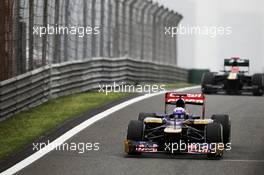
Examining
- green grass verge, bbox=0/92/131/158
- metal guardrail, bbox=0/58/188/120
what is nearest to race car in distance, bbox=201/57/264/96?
metal guardrail, bbox=0/58/188/120

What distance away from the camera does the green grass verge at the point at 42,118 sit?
49.3 ft

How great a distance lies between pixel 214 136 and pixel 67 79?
29.5ft

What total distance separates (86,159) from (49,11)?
856 centimetres

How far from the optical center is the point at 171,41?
35.8 m

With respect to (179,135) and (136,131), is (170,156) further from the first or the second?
(136,131)

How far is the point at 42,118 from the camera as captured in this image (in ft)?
57.8

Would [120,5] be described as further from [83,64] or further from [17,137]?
[17,137]

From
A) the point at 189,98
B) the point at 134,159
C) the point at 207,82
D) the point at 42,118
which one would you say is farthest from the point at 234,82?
the point at 134,159

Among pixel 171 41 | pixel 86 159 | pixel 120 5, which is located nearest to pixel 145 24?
pixel 120 5

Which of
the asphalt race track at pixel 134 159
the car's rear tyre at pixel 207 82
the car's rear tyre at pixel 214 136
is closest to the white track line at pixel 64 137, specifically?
the asphalt race track at pixel 134 159

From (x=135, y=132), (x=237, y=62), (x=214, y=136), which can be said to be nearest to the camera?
(x=214, y=136)

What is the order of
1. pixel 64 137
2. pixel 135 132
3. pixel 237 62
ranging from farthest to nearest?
pixel 237 62 < pixel 64 137 < pixel 135 132

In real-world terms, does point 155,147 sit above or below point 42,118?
above

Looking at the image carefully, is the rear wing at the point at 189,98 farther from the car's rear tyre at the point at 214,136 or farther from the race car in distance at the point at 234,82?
the race car in distance at the point at 234,82
